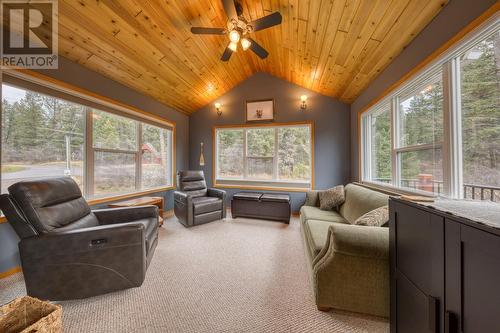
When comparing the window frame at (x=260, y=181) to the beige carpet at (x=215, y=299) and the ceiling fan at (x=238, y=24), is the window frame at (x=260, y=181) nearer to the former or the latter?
the beige carpet at (x=215, y=299)

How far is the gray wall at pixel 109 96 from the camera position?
6.18ft

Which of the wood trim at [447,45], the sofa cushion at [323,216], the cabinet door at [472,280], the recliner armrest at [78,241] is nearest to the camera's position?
the cabinet door at [472,280]

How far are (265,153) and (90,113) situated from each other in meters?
3.28

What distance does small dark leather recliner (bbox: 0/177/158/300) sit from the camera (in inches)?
55.0

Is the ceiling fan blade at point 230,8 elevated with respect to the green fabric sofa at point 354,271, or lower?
elevated

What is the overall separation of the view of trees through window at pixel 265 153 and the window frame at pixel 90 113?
149 cm

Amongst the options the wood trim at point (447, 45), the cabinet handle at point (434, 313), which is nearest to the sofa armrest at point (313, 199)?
the wood trim at point (447, 45)

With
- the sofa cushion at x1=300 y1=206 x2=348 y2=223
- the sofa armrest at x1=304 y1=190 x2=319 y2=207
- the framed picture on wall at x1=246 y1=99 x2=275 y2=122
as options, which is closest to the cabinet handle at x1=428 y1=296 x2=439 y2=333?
the sofa cushion at x1=300 y1=206 x2=348 y2=223

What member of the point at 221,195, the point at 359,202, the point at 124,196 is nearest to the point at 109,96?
the point at 124,196

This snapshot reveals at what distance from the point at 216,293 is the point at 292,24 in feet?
10.5

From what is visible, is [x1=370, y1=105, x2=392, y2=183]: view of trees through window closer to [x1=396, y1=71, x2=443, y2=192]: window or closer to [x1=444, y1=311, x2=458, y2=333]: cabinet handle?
[x1=396, y1=71, x2=443, y2=192]: window

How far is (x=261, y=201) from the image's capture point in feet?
12.0

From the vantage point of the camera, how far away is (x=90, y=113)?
8.73 feet

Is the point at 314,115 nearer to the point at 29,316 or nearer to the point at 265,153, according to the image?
the point at 265,153
